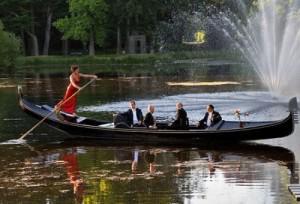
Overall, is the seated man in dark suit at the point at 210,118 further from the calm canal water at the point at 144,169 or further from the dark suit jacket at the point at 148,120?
the dark suit jacket at the point at 148,120

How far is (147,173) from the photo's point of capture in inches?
640

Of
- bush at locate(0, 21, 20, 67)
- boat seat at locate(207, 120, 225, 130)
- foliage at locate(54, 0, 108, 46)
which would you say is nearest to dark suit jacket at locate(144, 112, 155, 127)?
boat seat at locate(207, 120, 225, 130)

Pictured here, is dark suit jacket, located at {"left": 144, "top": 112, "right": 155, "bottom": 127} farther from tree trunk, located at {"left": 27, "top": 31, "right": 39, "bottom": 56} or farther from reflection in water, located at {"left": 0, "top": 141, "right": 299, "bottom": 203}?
tree trunk, located at {"left": 27, "top": 31, "right": 39, "bottom": 56}

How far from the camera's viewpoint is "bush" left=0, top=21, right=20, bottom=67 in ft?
206

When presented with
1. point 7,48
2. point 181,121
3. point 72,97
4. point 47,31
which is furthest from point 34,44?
point 181,121

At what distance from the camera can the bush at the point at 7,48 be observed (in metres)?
62.8

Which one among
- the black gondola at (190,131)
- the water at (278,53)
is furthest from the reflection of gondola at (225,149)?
the water at (278,53)

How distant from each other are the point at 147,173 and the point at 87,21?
69.0 meters

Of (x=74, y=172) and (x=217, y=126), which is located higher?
(x=217, y=126)

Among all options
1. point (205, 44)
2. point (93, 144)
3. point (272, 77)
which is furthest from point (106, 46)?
point (93, 144)

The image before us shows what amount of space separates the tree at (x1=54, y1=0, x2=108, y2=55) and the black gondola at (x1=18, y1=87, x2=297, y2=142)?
200 ft

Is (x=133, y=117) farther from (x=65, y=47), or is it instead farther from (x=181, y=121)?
(x=65, y=47)

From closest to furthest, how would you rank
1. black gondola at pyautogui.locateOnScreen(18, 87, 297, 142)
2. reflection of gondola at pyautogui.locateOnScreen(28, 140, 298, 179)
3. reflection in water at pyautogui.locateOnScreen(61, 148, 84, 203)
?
1. reflection in water at pyautogui.locateOnScreen(61, 148, 84, 203)
2. reflection of gondola at pyautogui.locateOnScreen(28, 140, 298, 179)
3. black gondola at pyautogui.locateOnScreen(18, 87, 297, 142)

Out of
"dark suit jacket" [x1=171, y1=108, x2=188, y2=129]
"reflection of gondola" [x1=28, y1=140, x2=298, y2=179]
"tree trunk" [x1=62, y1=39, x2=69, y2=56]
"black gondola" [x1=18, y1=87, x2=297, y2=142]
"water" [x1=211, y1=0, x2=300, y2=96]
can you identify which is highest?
"tree trunk" [x1=62, y1=39, x2=69, y2=56]
